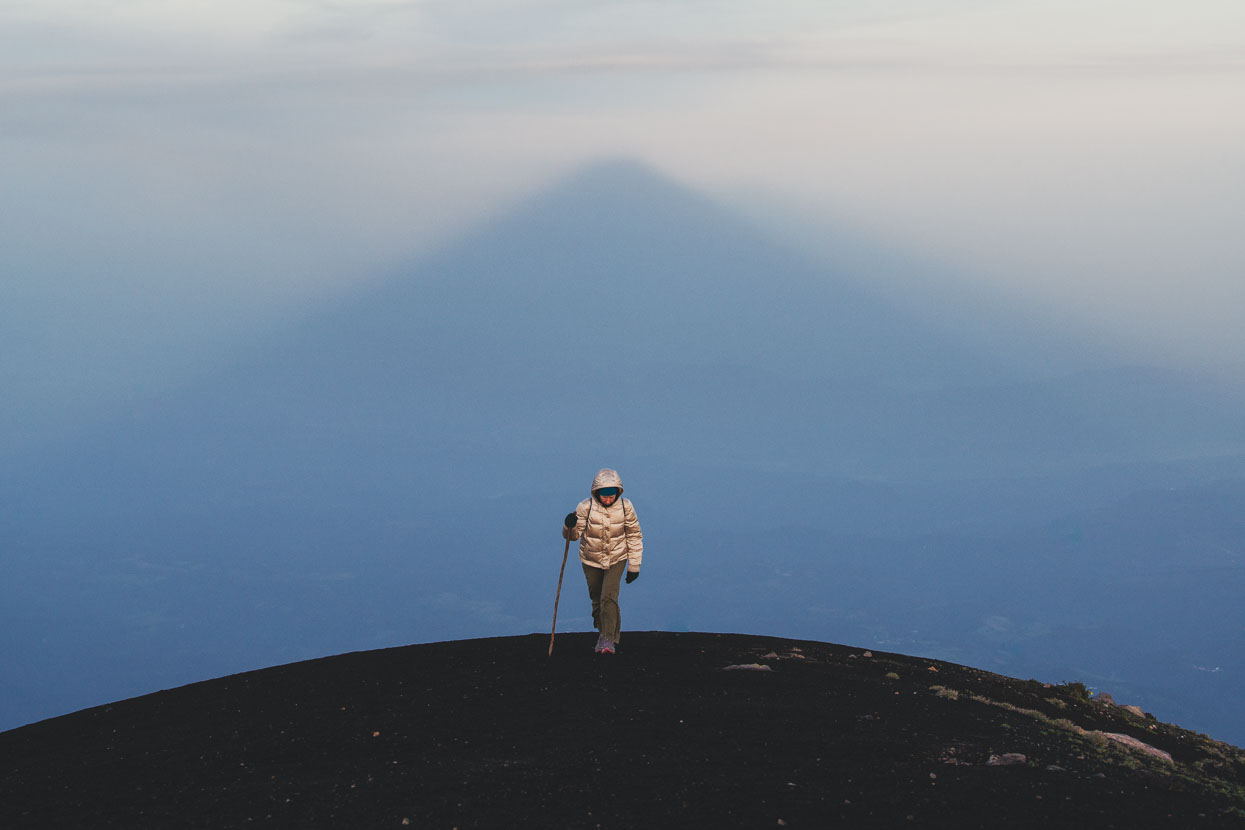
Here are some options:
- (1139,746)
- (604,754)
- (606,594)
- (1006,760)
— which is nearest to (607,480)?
(606,594)

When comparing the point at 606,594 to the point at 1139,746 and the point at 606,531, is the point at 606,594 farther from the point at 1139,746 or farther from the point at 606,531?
the point at 1139,746

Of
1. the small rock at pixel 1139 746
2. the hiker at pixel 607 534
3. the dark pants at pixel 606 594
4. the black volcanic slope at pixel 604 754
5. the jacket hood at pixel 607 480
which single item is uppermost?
the jacket hood at pixel 607 480

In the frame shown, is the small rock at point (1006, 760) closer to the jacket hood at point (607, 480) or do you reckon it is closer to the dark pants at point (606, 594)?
the dark pants at point (606, 594)

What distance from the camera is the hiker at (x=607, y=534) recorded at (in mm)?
15922

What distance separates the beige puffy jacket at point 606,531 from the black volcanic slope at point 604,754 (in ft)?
5.94

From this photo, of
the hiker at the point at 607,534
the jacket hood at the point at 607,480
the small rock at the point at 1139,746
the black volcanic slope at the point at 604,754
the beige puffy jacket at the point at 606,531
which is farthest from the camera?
the beige puffy jacket at the point at 606,531

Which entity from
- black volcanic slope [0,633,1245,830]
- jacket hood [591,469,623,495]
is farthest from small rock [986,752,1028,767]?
jacket hood [591,469,623,495]

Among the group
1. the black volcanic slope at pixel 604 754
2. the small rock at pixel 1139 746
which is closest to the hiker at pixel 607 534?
the black volcanic slope at pixel 604 754

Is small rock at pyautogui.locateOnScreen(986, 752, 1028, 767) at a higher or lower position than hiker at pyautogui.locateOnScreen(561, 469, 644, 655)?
lower

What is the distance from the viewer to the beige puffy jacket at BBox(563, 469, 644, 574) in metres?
16.0

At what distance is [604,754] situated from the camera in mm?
12281

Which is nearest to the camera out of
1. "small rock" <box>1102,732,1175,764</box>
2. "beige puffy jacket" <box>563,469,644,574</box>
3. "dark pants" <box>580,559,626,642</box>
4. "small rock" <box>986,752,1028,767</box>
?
"small rock" <box>986,752,1028,767</box>

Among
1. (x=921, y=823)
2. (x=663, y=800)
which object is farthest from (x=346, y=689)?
(x=921, y=823)

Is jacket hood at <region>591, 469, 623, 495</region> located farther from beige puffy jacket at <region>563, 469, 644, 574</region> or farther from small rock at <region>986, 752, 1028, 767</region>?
small rock at <region>986, 752, 1028, 767</region>
